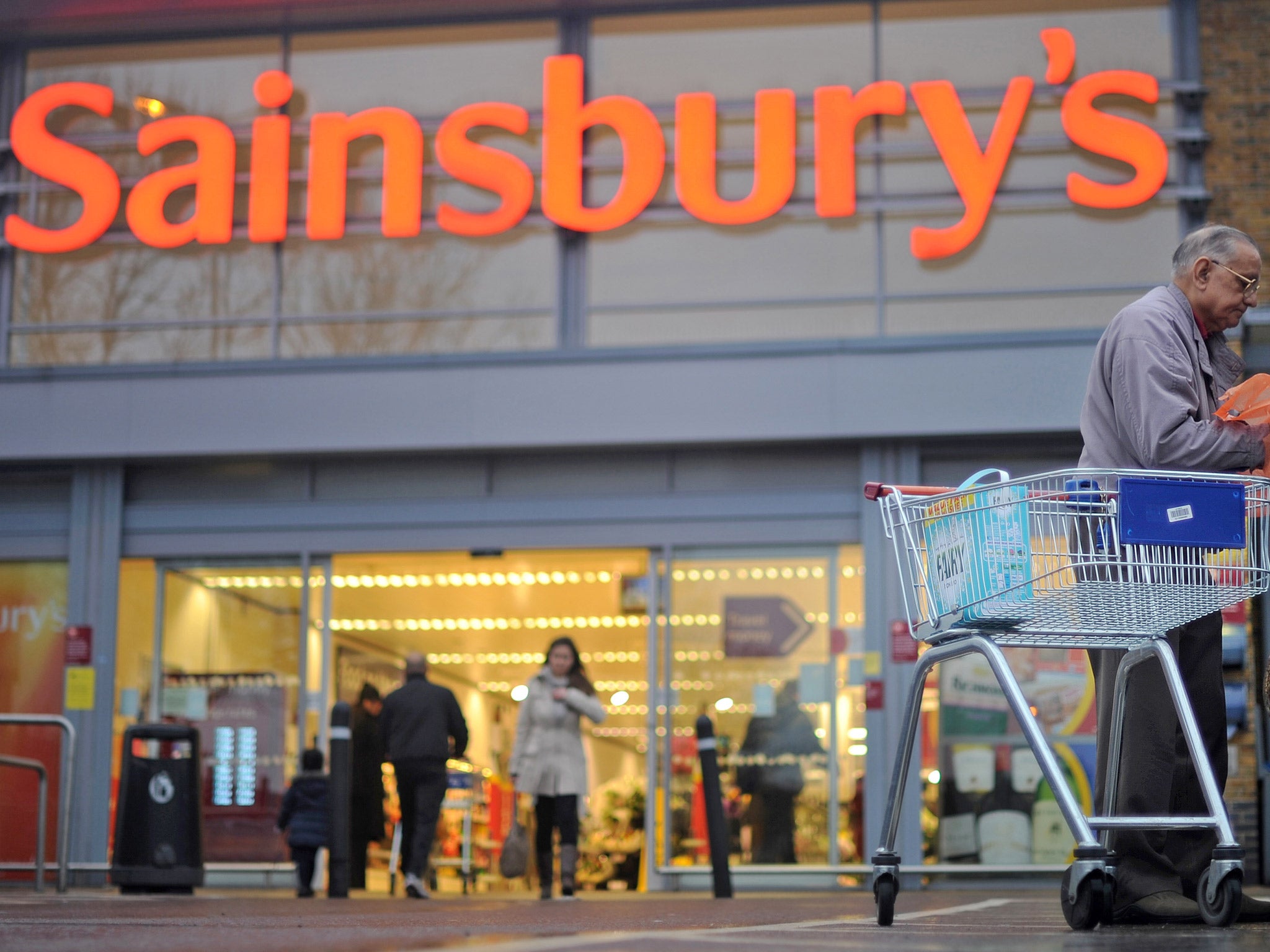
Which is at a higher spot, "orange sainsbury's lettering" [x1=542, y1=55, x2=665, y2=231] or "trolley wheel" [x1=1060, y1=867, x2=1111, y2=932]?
"orange sainsbury's lettering" [x1=542, y1=55, x2=665, y2=231]

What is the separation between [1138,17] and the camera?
1291cm

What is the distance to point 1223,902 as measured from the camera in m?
4.01

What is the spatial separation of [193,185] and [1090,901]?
11.2 metres

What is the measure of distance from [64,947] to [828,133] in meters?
10.3

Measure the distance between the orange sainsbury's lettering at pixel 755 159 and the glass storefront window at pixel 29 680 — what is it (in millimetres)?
5746

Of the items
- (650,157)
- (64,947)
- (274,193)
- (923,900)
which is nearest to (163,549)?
(274,193)

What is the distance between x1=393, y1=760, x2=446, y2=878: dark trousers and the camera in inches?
391

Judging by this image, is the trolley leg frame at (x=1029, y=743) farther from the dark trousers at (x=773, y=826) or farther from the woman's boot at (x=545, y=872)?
the dark trousers at (x=773, y=826)

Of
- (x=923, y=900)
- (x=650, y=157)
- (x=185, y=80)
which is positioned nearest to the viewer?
(x=923, y=900)

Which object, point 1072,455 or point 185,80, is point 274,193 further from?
point 1072,455

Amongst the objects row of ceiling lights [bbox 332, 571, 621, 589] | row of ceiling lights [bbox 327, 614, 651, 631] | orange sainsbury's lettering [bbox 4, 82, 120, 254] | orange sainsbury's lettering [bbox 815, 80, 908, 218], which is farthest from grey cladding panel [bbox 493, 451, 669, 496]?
orange sainsbury's lettering [bbox 4, 82, 120, 254]

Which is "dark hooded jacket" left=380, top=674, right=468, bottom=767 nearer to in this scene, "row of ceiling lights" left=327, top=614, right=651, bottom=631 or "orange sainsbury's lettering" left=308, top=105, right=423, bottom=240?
"row of ceiling lights" left=327, top=614, right=651, bottom=631

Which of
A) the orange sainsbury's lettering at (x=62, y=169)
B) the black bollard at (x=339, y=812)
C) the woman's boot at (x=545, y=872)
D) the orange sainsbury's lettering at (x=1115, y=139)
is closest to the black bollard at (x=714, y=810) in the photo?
the woman's boot at (x=545, y=872)

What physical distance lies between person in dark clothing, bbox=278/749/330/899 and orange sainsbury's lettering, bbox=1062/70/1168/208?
6965mm
